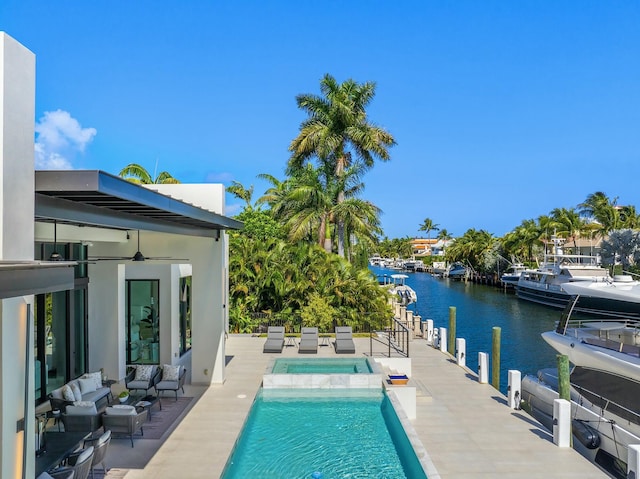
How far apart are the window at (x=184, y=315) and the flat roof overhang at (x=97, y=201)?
25.9 ft

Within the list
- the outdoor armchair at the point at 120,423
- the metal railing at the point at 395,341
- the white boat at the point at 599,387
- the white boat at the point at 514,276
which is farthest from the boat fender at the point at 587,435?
the white boat at the point at 514,276

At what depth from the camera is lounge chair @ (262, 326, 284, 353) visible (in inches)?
A: 671

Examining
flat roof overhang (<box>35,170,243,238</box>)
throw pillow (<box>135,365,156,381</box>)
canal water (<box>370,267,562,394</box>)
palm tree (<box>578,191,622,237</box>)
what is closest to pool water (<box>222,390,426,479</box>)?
throw pillow (<box>135,365,156,381</box>)

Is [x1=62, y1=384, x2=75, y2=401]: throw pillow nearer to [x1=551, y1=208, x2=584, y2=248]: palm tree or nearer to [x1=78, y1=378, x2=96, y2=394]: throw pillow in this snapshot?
[x1=78, y1=378, x2=96, y2=394]: throw pillow

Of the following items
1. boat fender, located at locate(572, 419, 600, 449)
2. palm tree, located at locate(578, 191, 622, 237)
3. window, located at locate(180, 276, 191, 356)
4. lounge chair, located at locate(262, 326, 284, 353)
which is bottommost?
boat fender, located at locate(572, 419, 600, 449)

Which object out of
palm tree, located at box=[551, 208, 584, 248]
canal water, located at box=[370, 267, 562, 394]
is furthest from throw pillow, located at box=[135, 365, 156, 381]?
palm tree, located at box=[551, 208, 584, 248]

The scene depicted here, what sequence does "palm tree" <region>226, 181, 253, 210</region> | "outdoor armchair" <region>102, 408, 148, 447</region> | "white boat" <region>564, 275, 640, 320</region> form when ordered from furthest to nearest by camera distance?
1. "palm tree" <region>226, 181, 253, 210</region>
2. "white boat" <region>564, 275, 640, 320</region>
3. "outdoor armchair" <region>102, 408, 148, 447</region>

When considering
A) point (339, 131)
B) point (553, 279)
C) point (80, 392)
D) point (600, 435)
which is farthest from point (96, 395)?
point (553, 279)

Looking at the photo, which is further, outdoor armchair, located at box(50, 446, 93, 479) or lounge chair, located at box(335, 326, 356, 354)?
lounge chair, located at box(335, 326, 356, 354)

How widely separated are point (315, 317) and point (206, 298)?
9.37 meters

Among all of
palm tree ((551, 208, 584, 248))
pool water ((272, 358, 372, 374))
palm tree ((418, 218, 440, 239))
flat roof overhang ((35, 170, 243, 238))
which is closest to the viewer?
flat roof overhang ((35, 170, 243, 238))

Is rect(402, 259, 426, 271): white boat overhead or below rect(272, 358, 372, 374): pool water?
overhead

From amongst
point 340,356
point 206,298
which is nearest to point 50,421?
point 206,298

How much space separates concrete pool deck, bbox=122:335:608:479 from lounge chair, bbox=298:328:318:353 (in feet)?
8.18
